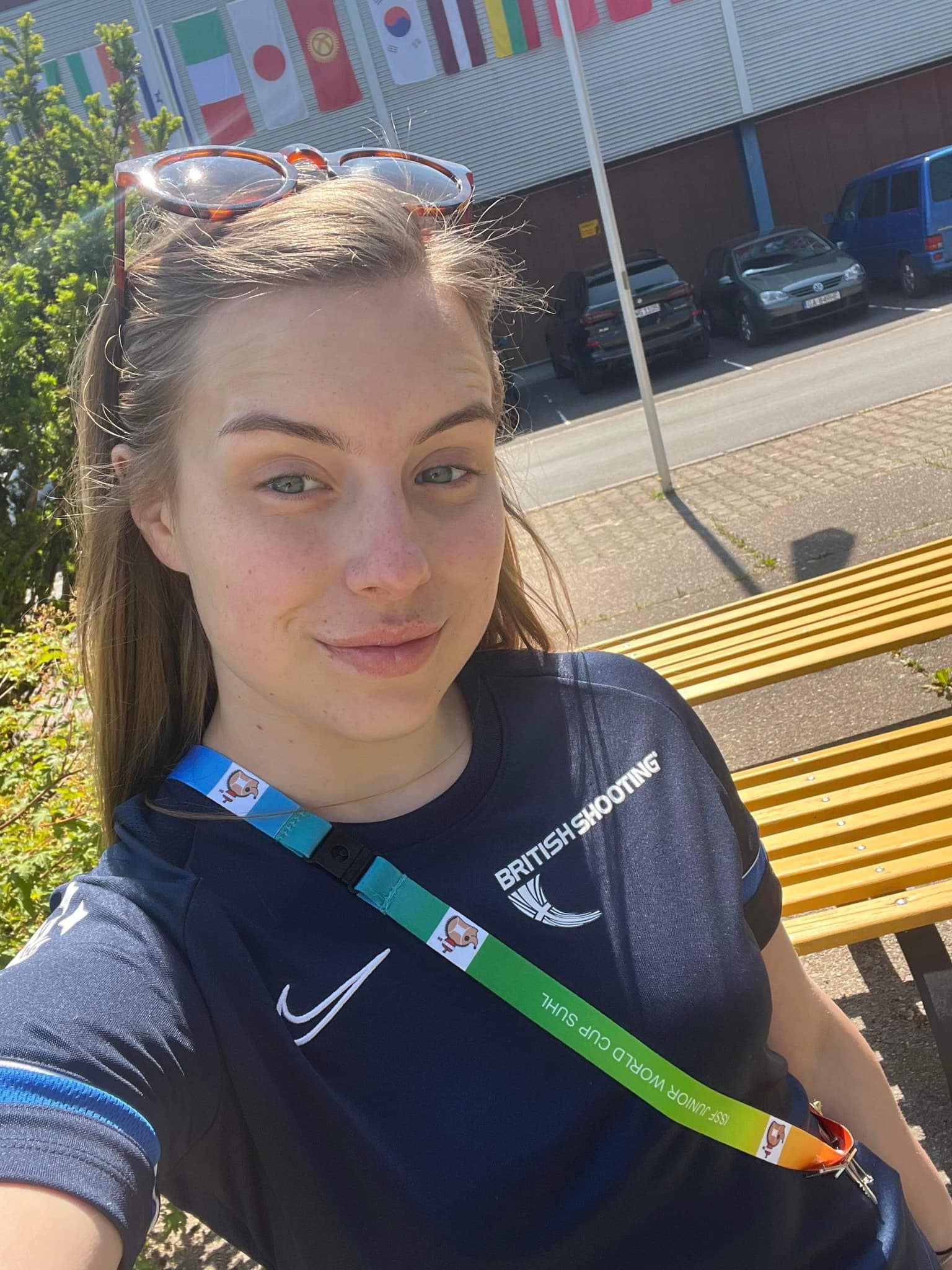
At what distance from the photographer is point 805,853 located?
278cm

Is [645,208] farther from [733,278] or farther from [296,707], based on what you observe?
[296,707]

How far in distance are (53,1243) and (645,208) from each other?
2425 cm

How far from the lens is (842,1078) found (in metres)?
1.64

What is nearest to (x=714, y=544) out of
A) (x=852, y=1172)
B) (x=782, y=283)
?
(x=852, y=1172)

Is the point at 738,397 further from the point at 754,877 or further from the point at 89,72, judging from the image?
the point at 89,72

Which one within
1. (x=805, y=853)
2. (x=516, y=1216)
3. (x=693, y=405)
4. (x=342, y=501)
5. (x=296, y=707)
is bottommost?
(x=693, y=405)

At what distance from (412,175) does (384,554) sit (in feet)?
2.06

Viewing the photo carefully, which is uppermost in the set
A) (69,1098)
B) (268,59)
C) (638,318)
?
(268,59)

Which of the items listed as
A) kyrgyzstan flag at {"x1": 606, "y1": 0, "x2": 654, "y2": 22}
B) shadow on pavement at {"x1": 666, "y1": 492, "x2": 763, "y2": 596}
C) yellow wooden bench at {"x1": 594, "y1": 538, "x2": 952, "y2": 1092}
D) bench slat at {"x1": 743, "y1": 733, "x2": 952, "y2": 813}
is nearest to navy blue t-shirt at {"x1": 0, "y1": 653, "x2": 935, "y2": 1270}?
yellow wooden bench at {"x1": 594, "y1": 538, "x2": 952, "y2": 1092}

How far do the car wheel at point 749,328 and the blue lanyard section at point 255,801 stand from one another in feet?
54.9

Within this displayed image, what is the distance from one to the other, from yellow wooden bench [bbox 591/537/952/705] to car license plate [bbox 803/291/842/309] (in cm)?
1261

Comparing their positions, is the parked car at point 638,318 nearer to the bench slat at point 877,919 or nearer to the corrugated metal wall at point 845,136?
the corrugated metal wall at point 845,136

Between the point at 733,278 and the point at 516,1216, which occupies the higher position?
the point at 516,1216

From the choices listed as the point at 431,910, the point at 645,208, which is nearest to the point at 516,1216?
the point at 431,910
